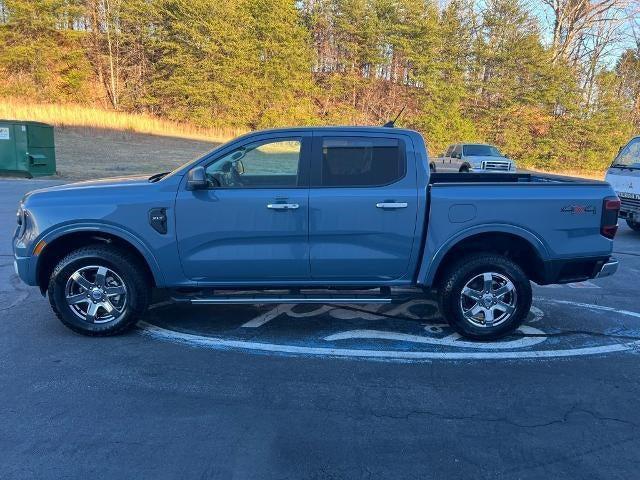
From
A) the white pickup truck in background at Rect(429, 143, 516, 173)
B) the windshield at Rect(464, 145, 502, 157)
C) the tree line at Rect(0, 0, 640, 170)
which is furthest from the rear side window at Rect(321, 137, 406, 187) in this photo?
the tree line at Rect(0, 0, 640, 170)

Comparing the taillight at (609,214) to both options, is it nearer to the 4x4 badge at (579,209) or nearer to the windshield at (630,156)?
the 4x4 badge at (579,209)

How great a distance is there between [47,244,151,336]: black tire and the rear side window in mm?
1953

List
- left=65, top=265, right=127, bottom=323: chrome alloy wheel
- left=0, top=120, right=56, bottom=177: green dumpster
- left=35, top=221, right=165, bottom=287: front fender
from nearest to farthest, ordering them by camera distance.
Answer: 1. left=35, top=221, right=165, bottom=287: front fender
2. left=65, top=265, right=127, bottom=323: chrome alloy wheel
3. left=0, top=120, right=56, bottom=177: green dumpster

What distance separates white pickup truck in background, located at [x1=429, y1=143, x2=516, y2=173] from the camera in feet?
67.1

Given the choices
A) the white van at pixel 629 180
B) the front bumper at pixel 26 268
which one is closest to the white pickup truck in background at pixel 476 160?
the white van at pixel 629 180

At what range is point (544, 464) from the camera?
9.28ft

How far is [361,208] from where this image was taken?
4.43 metres

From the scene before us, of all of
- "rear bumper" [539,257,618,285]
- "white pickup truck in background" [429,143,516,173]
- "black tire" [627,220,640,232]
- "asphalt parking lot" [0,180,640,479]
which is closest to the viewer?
"asphalt parking lot" [0,180,640,479]

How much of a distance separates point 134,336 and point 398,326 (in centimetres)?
257

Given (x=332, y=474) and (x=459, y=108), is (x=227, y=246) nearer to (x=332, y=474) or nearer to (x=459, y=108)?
(x=332, y=474)

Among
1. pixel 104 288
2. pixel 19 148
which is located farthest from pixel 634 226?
pixel 19 148

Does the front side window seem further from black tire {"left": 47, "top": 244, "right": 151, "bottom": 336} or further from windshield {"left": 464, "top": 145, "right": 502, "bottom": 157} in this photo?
windshield {"left": 464, "top": 145, "right": 502, "bottom": 157}

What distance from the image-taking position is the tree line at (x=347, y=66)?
34.6m

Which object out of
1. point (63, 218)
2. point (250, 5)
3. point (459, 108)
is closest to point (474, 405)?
point (63, 218)
